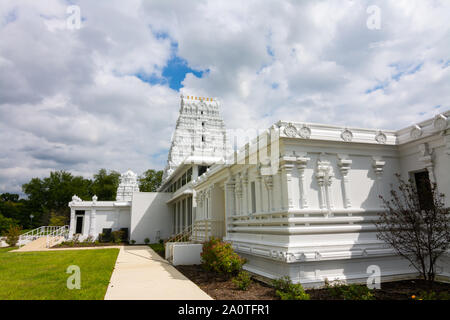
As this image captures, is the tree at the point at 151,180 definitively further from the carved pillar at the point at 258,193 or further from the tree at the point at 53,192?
the carved pillar at the point at 258,193

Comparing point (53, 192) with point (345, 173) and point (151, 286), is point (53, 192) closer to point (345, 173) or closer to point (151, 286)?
point (151, 286)

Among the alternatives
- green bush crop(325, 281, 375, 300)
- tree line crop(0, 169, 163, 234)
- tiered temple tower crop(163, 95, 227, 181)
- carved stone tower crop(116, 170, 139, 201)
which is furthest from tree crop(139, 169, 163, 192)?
green bush crop(325, 281, 375, 300)

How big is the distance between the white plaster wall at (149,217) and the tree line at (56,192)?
30613mm

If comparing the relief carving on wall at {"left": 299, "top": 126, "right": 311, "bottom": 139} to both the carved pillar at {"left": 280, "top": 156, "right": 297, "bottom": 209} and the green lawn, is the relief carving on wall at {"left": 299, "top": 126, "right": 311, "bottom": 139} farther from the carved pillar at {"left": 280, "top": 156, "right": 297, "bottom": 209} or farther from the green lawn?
the green lawn

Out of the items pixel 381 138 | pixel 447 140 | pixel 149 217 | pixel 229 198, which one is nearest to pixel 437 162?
pixel 447 140

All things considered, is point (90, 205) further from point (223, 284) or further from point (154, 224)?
point (223, 284)

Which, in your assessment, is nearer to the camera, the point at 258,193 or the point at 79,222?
the point at 258,193

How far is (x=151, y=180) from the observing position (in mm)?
59688

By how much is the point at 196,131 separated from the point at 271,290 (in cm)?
2837

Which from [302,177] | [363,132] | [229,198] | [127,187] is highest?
[127,187]

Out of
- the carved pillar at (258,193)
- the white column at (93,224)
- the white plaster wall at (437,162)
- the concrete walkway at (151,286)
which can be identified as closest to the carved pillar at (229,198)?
the carved pillar at (258,193)

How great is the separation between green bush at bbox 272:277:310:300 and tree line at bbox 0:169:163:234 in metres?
53.7

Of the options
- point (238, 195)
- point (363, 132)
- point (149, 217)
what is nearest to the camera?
point (363, 132)

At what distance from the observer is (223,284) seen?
8695 mm
